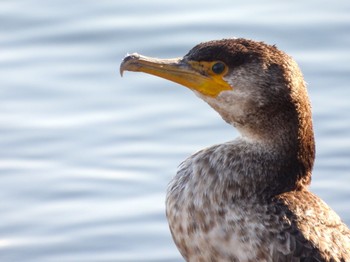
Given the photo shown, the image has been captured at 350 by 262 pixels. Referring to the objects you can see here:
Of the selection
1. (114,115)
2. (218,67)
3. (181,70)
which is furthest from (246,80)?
(114,115)

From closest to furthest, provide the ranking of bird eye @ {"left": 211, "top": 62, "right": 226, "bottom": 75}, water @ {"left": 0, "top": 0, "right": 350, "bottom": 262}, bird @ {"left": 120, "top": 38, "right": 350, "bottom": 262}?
bird @ {"left": 120, "top": 38, "right": 350, "bottom": 262} → bird eye @ {"left": 211, "top": 62, "right": 226, "bottom": 75} → water @ {"left": 0, "top": 0, "right": 350, "bottom": 262}

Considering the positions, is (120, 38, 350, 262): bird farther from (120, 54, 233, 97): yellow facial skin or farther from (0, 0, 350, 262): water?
(0, 0, 350, 262): water

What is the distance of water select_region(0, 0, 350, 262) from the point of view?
9.73 m

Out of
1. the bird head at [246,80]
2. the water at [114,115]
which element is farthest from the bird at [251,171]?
the water at [114,115]

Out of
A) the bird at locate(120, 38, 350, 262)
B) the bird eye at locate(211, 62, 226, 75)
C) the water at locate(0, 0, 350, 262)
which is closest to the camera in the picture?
the bird at locate(120, 38, 350, 262)

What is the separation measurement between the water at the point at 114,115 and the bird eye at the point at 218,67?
184 cm

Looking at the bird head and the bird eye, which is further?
the bird eye

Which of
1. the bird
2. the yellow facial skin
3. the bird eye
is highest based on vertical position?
the yellow facial skin

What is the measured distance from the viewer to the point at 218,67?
8.05 metres

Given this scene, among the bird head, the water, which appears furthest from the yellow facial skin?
the water

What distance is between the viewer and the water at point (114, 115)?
9.73 metres

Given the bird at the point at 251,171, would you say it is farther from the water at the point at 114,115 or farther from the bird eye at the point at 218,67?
the water at the point at 114,115

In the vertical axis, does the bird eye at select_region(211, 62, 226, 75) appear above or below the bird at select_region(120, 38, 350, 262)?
above

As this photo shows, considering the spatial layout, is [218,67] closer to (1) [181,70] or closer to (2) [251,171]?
(1) [181,70]
